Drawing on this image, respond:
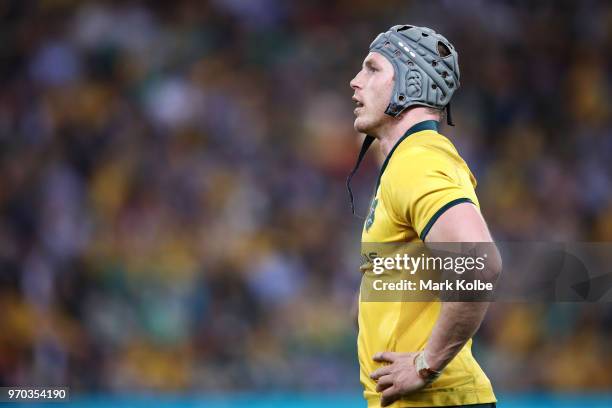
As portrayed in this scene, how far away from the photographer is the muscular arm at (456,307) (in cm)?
225

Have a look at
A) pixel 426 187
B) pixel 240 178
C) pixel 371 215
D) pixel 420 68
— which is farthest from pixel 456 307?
pixel 240 178

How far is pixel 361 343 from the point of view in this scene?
2.65 meters

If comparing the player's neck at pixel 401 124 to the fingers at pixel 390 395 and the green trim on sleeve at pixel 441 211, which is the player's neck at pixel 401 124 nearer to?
the green trim on sleeve at pixel 441 211

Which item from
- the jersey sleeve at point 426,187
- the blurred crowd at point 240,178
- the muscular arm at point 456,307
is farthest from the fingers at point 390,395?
the blurred crowd at point 240,178

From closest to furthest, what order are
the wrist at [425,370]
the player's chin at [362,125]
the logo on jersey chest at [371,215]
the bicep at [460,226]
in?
the bicep at [460,226] → the wrist at [425,370] → the logo on jersey chest at [371,215] → the player's chin at [362,125]

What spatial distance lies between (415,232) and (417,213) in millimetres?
150

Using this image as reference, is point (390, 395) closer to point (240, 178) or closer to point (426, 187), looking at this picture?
point (426, 187)

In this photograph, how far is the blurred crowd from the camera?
700 cm

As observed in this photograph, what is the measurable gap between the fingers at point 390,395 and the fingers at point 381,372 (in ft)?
0.15

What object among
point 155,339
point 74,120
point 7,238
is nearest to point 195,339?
point 155,339

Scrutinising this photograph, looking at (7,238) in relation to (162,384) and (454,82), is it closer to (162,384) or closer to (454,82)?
(162,384)

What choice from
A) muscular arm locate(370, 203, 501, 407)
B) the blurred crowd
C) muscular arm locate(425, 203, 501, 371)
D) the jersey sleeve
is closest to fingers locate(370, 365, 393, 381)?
muscular arm locate(370, 203, 501, 407)

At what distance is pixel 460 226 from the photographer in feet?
7.38

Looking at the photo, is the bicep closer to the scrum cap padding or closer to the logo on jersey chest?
the logo on jersey chest
